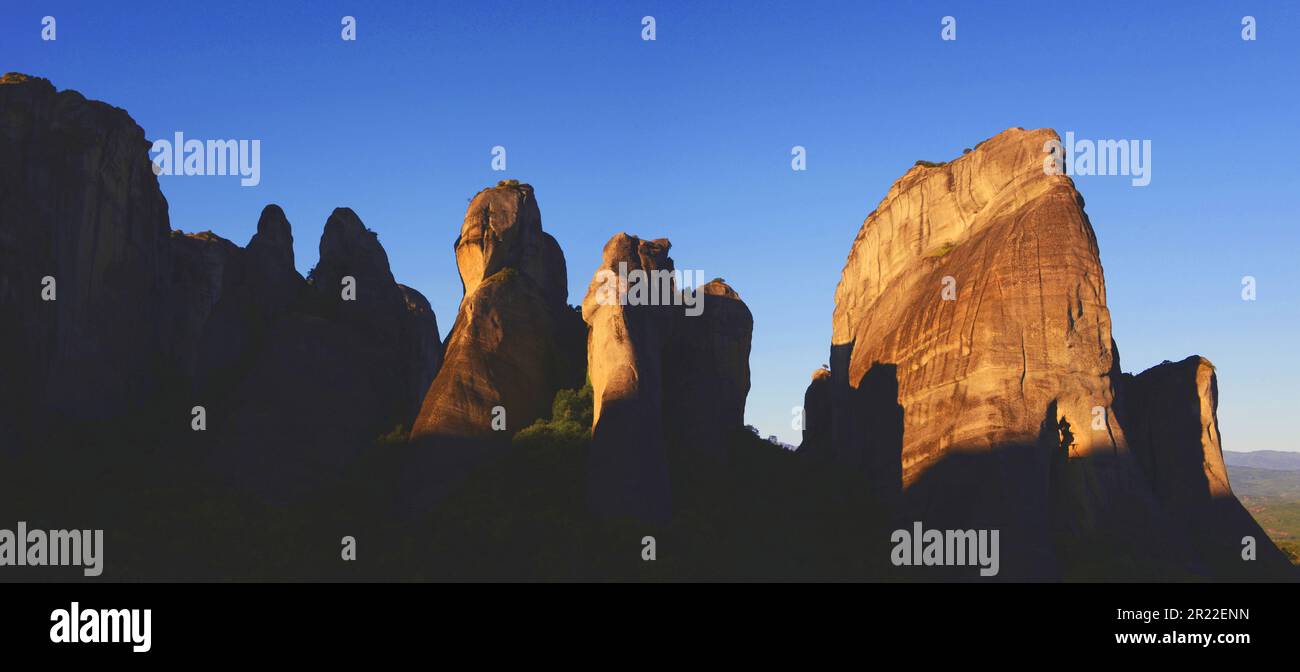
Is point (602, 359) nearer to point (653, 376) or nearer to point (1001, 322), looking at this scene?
point (653, 376)

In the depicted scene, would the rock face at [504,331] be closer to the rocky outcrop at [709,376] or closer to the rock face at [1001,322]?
the rocky outcrop at [709,376]

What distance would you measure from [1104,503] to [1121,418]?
223 inches

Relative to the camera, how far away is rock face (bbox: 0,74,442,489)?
5994 centimetres

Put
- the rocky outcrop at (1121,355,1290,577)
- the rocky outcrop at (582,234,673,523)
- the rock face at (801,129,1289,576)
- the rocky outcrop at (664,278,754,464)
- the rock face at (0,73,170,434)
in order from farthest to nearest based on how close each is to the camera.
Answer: the rocky outcrop at (664,278,754,464)
the rocky outcrop at (1121,355,1290,577)
the rock face at (0,73,170,434)
the rocky outcrop at (582,234,673,523)
the rock face at (801,129,1289,576)

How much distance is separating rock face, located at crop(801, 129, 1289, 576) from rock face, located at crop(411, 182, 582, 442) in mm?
16634

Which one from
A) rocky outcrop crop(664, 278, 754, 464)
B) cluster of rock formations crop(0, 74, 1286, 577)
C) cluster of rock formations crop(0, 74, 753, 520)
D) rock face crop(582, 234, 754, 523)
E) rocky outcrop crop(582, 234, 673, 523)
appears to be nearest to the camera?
rocky outcrop crop(582, 234, 673, 523)

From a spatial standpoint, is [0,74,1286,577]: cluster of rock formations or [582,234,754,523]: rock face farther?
[0,74,1286,577]: cluster of rock formations

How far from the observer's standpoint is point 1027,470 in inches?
2098

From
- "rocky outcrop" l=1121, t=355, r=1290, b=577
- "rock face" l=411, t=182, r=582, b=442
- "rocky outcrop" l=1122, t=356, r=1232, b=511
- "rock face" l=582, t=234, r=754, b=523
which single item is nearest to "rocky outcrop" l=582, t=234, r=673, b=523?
"rock face" l=582, t=234, r=754, b=523

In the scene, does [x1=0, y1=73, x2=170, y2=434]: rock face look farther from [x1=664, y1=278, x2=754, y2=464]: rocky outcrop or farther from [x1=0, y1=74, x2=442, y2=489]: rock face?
[x1=664, y1=278, x2=754, y2=464]: rocky outcrop

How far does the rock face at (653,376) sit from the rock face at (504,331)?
310 cm
